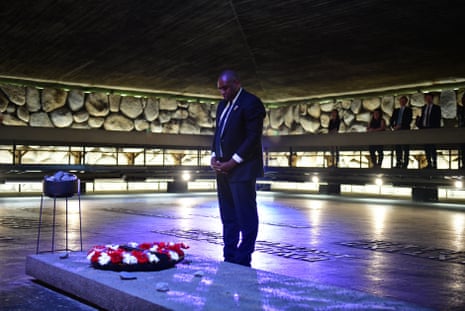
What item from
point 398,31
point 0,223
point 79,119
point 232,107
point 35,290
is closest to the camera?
point 35,290

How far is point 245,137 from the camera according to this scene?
453 cm

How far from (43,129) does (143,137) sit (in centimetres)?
284

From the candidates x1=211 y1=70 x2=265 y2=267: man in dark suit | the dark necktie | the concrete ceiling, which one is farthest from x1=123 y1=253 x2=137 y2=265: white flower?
the concrete ceiling

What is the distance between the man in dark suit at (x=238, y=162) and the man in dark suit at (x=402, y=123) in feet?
33.8

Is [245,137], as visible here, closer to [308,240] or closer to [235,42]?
[308,240]

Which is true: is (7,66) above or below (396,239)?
above

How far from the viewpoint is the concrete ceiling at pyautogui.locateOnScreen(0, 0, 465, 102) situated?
34.7ft

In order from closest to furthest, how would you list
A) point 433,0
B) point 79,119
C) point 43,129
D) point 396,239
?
point 396,239, point 433,0, point 43,129, point 79,119

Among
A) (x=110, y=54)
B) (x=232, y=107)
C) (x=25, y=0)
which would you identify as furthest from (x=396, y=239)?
(x=110, y=54)

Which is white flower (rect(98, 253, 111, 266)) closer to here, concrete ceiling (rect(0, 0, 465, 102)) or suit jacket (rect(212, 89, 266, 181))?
suit jacket (rect(212, 89, 266, 181))

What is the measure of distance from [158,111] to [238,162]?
13.7 m

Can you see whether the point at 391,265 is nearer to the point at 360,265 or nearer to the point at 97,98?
the point at 360,265

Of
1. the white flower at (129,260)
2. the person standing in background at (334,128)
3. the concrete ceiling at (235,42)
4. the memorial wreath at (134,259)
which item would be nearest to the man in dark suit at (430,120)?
the concrete ceiling at (235,42)

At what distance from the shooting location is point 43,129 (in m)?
15.0
